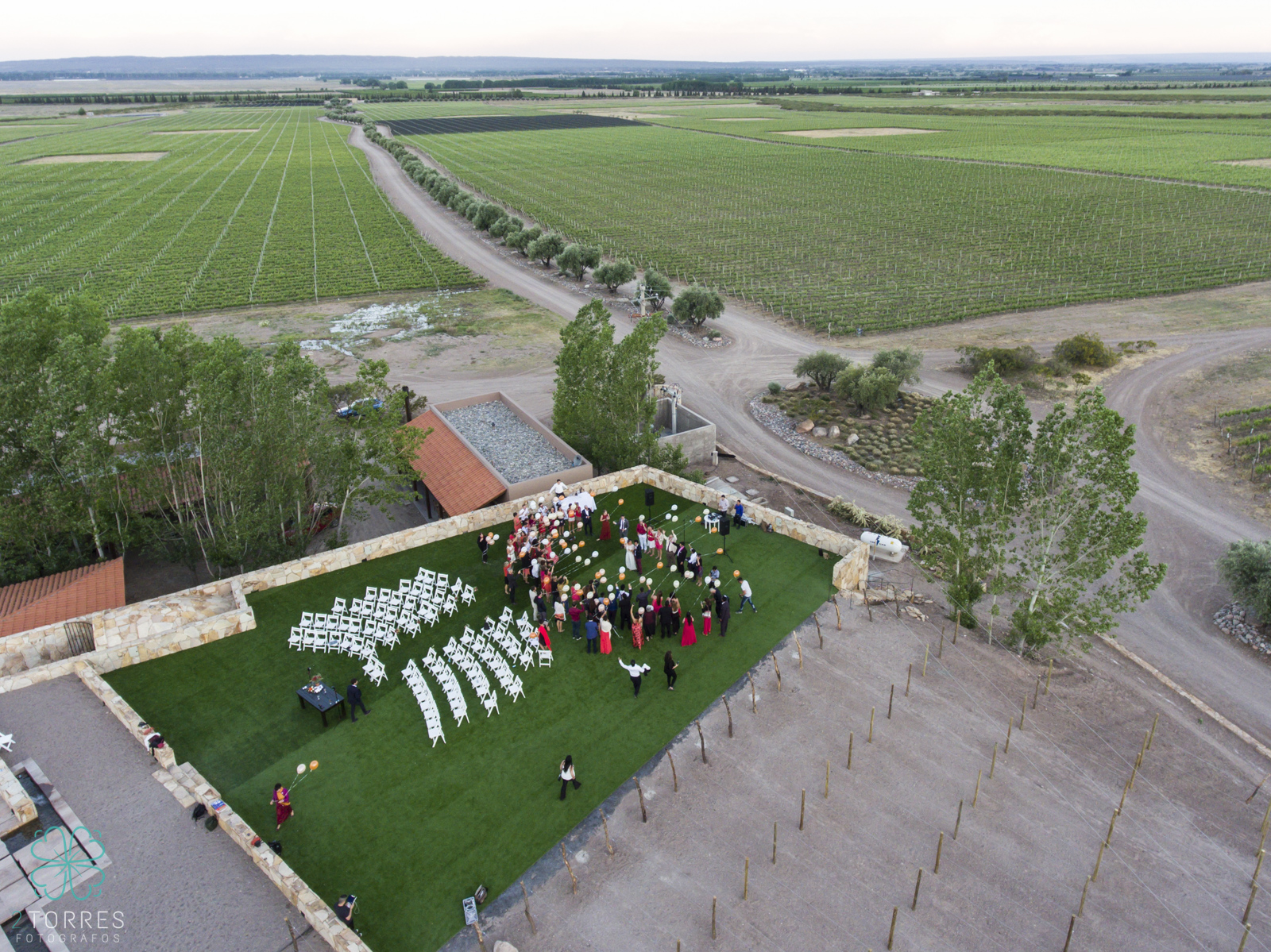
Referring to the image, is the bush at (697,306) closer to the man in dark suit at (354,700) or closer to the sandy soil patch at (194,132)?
the man in dark suit at (354,700)

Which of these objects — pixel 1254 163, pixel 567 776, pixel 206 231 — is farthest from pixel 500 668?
pixel 1254 163

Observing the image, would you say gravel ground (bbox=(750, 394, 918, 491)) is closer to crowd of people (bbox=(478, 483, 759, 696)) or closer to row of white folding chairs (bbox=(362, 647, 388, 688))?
crowd of people (bbox=(478, 483, 759, 696))

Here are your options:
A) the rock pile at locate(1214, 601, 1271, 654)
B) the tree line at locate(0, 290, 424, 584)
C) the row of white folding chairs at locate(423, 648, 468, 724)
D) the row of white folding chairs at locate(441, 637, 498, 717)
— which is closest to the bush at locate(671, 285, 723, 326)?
the tree line at locate(0, 290, 424, 584)

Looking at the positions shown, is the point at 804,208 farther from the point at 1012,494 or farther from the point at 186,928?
the point at 186,928

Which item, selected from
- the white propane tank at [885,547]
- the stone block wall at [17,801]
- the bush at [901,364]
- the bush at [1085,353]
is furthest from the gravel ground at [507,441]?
the bush at [1085,353]

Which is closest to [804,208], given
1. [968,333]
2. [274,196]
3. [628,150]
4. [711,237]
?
[711,237]

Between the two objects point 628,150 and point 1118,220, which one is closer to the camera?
point 1118,220

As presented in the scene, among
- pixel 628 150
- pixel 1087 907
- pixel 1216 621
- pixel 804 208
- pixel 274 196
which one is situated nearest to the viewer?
pixel 1087 907
